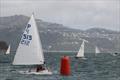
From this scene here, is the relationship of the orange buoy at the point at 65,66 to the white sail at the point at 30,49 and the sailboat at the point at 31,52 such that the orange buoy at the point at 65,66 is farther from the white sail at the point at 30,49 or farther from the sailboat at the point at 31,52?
the sailboat at the point at 31,52

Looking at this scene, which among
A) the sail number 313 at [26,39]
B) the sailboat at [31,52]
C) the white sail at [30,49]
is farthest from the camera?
the sailboat at [31,52]

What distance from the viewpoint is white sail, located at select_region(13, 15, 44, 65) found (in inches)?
2334

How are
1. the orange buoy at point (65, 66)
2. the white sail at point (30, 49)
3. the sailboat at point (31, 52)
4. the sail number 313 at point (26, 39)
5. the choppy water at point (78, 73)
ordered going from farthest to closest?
1. the sailboat at point (31, 52)
2. the white sail at point (30, 49)
3. the sail number 313 at point (26, 39)
4. the choppy water at point (78, 73)
5. the orange buoy at point (65, 66)

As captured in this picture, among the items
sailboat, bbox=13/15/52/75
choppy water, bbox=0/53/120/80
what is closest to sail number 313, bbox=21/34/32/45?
sailboat, bbox=13/15/52/75

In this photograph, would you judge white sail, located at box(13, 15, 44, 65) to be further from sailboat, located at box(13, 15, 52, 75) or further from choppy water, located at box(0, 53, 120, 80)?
choppy water, located at box(0, 53, 120, 80)

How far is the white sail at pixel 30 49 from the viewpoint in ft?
194

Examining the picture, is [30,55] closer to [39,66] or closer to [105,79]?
[39,66]

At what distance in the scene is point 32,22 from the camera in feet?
192

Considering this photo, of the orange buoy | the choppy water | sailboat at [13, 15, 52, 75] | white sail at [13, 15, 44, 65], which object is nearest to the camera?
the orange buoy

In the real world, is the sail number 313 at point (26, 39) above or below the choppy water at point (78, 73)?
above

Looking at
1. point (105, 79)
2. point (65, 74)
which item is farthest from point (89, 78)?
point (65, 74)

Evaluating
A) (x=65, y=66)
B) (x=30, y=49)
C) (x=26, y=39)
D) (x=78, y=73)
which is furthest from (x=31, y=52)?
(x=65, y=66)

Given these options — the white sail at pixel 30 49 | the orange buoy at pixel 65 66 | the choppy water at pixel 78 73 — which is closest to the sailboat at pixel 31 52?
the white sail at pixel 30 49

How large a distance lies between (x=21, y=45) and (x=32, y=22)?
3.50m
